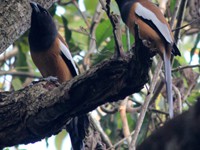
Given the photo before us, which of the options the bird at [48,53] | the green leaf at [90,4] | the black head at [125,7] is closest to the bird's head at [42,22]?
the bird at [48,53]

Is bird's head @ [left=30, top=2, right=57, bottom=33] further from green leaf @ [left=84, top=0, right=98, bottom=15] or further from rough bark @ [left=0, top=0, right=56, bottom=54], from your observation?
green leaf @ [left=84, top=0, right=98, bottom=15]

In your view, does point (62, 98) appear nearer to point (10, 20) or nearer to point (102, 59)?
point (10, 20)

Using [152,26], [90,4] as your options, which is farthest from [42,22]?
[90,4]

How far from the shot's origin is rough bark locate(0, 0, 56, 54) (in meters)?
2.78

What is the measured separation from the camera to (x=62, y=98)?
2143mm

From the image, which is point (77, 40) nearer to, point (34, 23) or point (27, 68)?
point (27, 68)

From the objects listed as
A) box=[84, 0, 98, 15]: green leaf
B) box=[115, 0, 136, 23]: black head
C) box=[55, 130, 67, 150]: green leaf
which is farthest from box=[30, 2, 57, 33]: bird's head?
box=[55, 130, 67, 150]: green leaf

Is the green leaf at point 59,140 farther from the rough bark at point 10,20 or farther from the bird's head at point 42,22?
the rough bark at point 10,20

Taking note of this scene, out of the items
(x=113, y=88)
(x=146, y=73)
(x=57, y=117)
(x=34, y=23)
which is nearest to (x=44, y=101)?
(x=57, y=117)

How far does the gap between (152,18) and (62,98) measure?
190cm

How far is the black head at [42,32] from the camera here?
3656mm

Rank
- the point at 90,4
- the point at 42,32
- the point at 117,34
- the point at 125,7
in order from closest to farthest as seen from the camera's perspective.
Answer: the point at 117,34
the point at 42,32
the point at 125,7
the point at 90,4

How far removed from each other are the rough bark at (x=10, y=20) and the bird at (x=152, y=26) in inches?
39.4

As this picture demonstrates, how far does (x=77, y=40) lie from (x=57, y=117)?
3.05m
